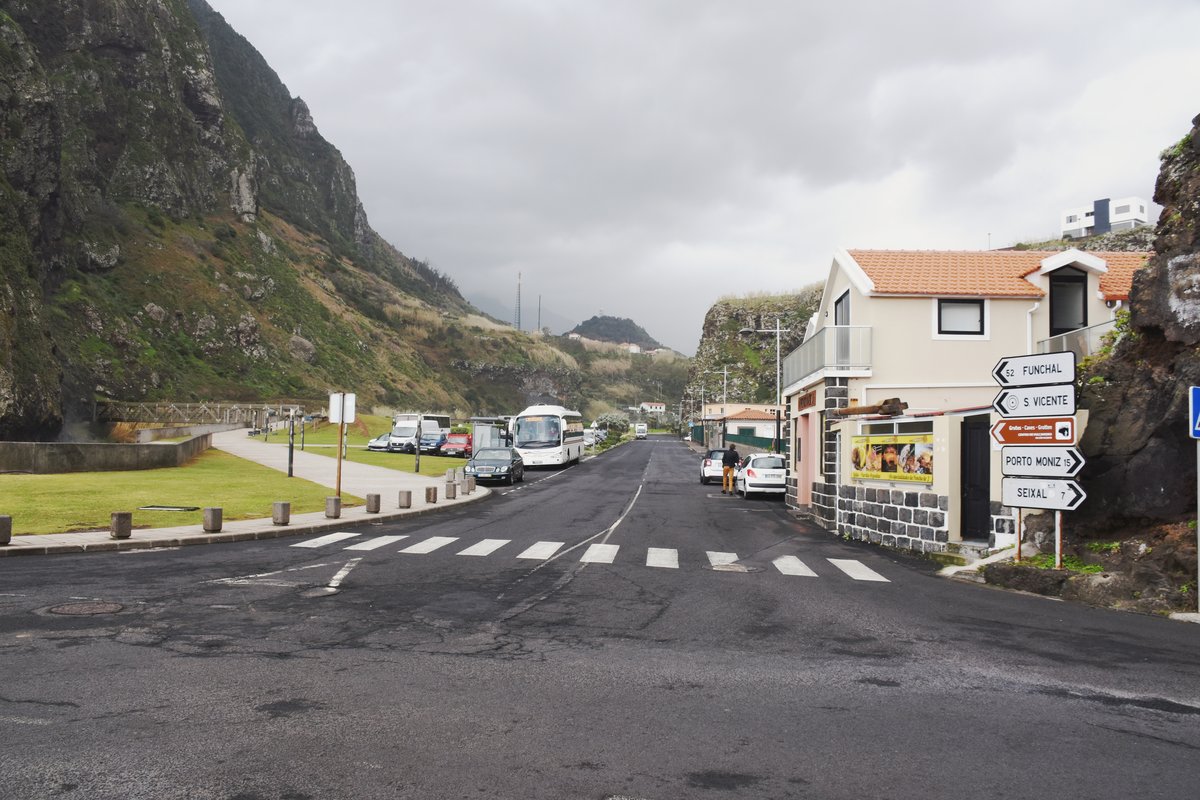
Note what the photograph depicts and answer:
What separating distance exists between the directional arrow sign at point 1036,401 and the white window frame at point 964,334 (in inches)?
392

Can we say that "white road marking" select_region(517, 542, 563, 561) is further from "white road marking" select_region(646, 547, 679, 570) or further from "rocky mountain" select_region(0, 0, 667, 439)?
"rocky mountain" select_region(0, 0, 667, 439)

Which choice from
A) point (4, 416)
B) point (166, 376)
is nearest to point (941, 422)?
point (4, 416)

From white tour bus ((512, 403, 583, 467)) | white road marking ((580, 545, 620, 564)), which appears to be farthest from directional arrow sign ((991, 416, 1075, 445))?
white tour bus ((512, 403, 583, 467))

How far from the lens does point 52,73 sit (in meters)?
80.5

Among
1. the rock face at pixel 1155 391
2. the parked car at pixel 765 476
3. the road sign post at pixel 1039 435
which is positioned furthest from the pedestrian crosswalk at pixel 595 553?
the parked car at pixel 765 476

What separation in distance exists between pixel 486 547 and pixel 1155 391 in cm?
1123

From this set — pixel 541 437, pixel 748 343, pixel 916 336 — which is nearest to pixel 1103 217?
pixel 748 343

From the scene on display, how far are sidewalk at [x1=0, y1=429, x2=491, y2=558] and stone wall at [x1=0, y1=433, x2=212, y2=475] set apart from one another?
453 centimetres

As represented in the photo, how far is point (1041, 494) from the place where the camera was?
12.2 metres

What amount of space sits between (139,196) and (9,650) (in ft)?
317

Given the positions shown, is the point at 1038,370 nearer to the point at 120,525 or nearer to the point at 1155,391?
the point at 1155,391

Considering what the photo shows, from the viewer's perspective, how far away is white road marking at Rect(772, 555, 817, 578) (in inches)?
516

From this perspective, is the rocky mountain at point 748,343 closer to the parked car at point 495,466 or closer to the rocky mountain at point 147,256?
the rocky mountain at point 147,256

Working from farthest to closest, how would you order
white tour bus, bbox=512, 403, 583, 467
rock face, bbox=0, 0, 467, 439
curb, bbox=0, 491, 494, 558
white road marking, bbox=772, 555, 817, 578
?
white tour bus, bbox=512, 403, 583, 467 < rock face, bbox=0, 0, 467, 439 < white road marking, bbox=772, 555, 817, 578 < curb, bbox=0, 491, 494, 558
